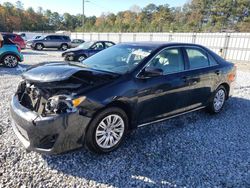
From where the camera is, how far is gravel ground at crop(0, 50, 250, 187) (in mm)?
2629

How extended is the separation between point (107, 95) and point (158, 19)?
53506 millimetres

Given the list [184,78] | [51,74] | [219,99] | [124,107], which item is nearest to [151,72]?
[124,107]

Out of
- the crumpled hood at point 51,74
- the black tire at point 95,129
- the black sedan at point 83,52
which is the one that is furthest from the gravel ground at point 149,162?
the black sedan at point 83,52

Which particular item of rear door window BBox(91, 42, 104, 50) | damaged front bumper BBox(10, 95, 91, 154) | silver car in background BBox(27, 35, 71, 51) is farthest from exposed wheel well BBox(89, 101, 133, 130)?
silver car in background BBox(27, 35, 71, 51)

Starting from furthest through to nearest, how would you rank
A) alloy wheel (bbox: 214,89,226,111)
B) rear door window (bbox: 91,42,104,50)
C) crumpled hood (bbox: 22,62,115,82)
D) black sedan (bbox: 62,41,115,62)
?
1. rear door window (bbox: 91,42,104,50)
2. black sedan (bbox: 62,41,115,62)
3. alloy wheel (bbox: 214,89,226,111)
4. crumpled hood (bbox: 22,62,115,82)

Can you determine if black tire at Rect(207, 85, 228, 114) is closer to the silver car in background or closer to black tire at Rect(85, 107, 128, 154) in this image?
black tire at Rect(85, 107, 128, 154)

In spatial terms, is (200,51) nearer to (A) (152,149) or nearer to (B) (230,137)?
(B) (230,137)

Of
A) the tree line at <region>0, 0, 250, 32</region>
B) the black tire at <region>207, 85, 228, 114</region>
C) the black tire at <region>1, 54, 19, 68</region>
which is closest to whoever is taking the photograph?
the black tire at <region>207, 85, 228, 114</region>

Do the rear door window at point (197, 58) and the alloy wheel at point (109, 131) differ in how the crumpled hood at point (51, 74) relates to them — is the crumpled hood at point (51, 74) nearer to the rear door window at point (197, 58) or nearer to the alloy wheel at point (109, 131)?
the alloy wheel at point (109, 131)

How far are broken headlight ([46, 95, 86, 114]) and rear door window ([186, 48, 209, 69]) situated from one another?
241 cm

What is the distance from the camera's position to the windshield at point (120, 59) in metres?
3.46

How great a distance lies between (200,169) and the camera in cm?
291

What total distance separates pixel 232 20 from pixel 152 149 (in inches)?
1922

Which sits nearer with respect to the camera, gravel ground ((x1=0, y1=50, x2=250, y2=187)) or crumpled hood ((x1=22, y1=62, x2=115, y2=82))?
gravel ground ((x1=0, y1=50, x2=250, y2=187))
